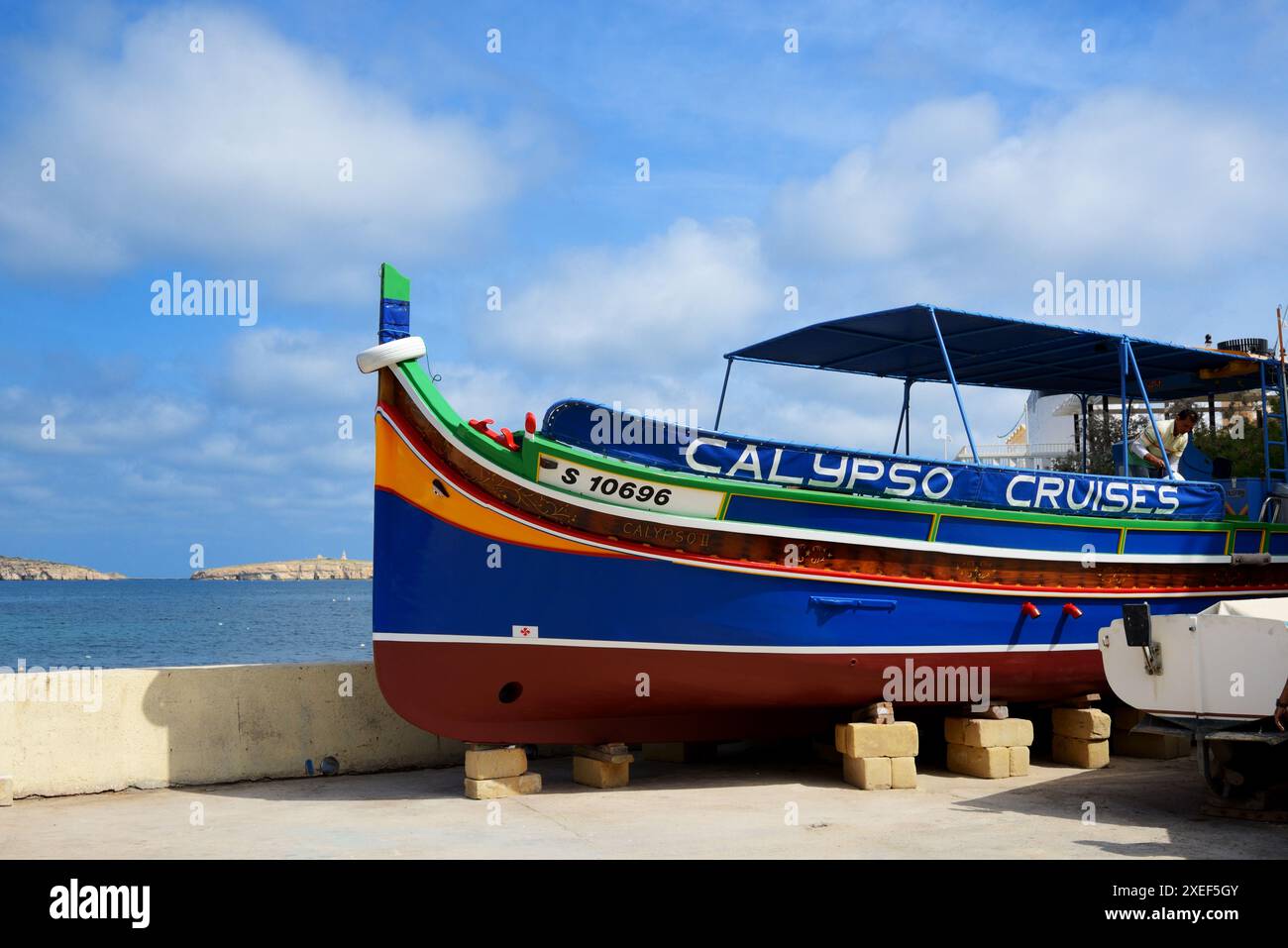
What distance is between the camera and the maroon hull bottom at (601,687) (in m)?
8.98

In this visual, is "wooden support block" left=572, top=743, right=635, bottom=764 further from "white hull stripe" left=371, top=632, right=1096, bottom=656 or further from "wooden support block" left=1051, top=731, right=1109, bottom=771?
"wooden support block" left=1051, top=731, right=1109, bottom=771

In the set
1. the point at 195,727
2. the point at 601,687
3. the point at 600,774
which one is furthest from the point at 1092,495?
the point at 195,727

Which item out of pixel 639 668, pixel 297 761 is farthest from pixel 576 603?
pixel 297 761

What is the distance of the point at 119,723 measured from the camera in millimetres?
9125

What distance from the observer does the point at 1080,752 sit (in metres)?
11.1

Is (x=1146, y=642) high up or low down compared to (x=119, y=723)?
up

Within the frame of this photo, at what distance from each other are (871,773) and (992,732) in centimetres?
142

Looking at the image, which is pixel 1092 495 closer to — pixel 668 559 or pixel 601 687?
pixel 668 559

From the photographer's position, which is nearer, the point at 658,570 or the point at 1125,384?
the point at 658,570

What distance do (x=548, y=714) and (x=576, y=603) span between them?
96 centimetres

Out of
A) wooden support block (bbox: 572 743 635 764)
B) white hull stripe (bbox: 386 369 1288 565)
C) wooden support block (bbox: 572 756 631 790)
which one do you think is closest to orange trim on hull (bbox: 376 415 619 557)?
white hull stripe (bbox: 386 369 1288 565)

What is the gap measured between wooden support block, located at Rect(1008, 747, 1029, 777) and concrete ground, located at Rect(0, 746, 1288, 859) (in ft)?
0.30

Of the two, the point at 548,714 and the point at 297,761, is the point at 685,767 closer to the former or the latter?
the point at 548,714
